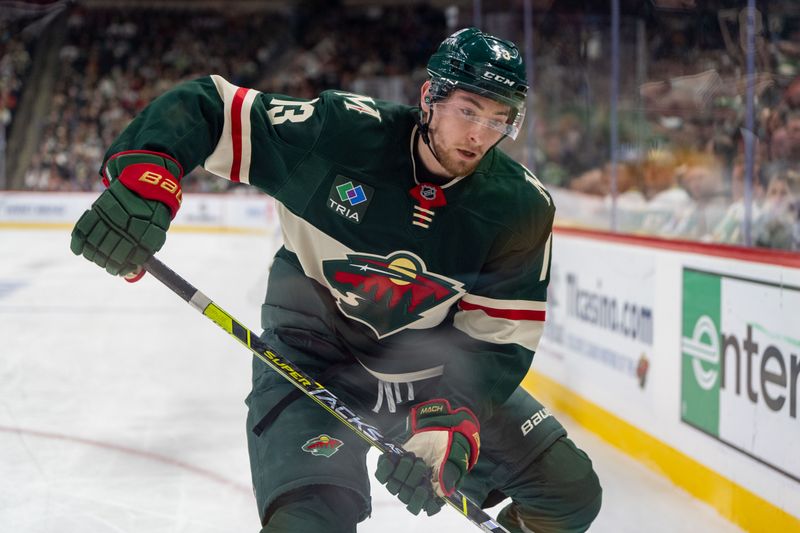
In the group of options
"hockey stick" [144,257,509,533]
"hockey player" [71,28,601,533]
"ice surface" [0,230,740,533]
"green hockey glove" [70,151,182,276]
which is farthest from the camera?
"ice surface" [0,230,740,533]

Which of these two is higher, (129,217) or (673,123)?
(673,123)

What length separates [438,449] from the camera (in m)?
1.65

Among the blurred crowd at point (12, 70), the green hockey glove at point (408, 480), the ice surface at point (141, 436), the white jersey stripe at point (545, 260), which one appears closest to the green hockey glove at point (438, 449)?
the green hockey glove at point (408, 480)

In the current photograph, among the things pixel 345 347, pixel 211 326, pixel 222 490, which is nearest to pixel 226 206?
A: pixel 211 326

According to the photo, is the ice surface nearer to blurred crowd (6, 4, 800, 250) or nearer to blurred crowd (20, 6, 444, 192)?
blurred crowd (6, 4, 800, 250)

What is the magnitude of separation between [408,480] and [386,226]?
448 millimetres

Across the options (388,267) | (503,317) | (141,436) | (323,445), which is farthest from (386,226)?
(141,436)

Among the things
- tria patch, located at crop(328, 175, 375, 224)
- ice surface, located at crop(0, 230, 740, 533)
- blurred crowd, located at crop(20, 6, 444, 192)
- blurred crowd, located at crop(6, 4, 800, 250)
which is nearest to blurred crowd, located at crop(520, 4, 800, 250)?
blurred crowd, located at crop(6, 4, 800, 250)

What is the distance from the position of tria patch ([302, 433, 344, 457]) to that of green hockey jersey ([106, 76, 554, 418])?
0.25 meters

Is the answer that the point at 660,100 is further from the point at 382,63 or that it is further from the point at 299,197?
the point at 382,63

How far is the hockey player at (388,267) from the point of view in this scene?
5.02 feet

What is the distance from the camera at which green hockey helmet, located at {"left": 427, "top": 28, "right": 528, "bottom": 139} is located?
62.8 inches

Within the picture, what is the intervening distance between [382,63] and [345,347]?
1242 centimetres

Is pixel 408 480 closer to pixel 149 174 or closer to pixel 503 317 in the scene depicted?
pixel 503 317
